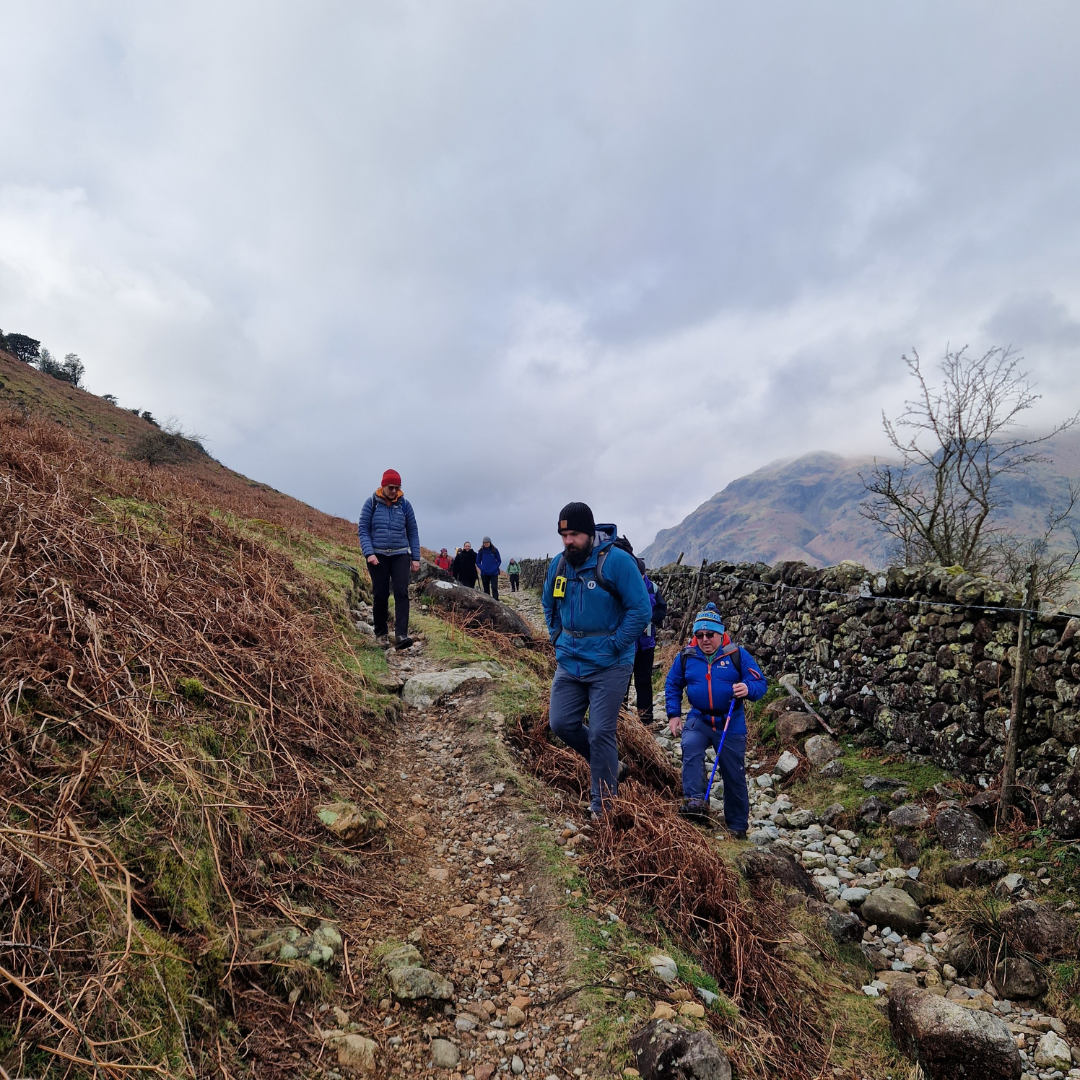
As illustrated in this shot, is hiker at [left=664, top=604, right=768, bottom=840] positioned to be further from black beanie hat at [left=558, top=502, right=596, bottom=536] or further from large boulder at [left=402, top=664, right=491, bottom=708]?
large boulder at [left=402, top=664, right=491, bottom=708]

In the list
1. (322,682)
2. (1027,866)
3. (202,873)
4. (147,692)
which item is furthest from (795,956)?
(147,692)

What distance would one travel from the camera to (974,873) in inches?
190

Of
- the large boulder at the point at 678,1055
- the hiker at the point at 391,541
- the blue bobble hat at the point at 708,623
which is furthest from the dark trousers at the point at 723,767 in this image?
the hiker at the point at 391,541

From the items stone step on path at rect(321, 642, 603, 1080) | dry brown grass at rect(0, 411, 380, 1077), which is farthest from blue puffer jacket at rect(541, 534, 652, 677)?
dry brown grass at rect(0, 411, 380, 1077)

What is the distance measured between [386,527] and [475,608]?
3218 mm

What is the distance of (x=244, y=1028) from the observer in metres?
2.16

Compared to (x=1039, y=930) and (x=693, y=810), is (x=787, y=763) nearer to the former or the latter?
(x=693, y=810)

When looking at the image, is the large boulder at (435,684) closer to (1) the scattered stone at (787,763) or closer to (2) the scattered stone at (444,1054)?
(2) the scattered stone at (444,1054)

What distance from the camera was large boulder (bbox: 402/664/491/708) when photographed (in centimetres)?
621

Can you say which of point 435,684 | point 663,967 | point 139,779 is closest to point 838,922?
point 663,967

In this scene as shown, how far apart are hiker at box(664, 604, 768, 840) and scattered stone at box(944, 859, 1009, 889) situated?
5.44ft

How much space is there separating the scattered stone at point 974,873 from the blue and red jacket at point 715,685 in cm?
194

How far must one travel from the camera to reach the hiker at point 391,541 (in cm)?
748

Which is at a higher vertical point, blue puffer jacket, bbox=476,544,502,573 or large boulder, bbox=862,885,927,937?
blue puffer jacket, bbox=476,544,502,573
